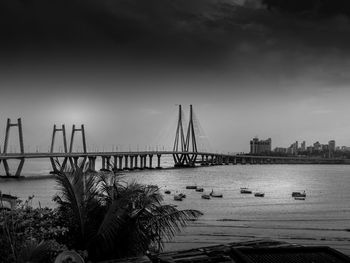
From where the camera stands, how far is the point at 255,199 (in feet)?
161

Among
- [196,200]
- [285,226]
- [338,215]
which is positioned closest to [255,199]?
[196,200]

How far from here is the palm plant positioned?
7.12 m

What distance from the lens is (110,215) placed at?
7.05m

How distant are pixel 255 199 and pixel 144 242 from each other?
43028 millimetres

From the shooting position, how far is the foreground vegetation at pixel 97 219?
7.04 m

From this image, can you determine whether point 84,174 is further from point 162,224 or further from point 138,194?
point 162,224

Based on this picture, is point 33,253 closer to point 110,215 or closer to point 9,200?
point 110,215

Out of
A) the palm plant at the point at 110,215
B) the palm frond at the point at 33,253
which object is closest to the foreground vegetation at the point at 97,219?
the palm plant at the point at 110,215

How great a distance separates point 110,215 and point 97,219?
0.57 meters

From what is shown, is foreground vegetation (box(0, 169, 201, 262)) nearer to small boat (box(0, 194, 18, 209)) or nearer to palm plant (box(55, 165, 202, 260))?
palm plant (box(55, 165, 202, 260))

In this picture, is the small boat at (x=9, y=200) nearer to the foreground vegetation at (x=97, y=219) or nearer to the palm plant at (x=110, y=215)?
the foreground vegetation at (x=97, y=219)

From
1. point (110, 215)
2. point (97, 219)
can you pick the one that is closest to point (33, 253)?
point (110, 215)

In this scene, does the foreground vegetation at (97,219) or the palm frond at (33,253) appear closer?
the palm frond at (33,253)

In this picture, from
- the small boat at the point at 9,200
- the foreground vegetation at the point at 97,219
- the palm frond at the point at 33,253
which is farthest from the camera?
the foreground vegetation at the point at 97,219
